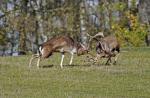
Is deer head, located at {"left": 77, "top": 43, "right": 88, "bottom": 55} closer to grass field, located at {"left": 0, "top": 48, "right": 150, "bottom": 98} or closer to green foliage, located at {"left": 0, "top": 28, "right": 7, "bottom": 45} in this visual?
grass field, located at {"left": 0, "top": 48, "right": 150, "bottom": 98}

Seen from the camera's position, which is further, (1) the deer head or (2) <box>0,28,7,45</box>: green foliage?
(2) <box>0,28,7,45</box>: green foliage

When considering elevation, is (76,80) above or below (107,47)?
below

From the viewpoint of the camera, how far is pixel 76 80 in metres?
20.5

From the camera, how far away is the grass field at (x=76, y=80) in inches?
689

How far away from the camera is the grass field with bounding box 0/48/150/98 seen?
57.4ft

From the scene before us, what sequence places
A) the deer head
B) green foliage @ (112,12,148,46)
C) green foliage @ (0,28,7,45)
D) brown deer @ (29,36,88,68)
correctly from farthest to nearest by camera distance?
green foliage @ (0,28,7,45), green foliage @ (112,12,148,46), the deer head, brown deer @ (29,36,88,68)

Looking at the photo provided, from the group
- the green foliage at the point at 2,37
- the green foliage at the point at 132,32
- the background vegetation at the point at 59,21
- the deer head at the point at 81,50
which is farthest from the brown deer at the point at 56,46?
the green foliage at the point at 2,37

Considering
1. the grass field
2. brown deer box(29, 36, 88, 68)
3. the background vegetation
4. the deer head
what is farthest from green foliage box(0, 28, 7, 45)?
brown deer box(29, 36, 88, 68)

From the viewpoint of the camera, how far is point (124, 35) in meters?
56.2

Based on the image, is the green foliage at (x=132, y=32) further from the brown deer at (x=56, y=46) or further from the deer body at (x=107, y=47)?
the brown deer at (x=56, y=46)

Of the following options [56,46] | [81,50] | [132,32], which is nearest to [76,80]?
[56,46]

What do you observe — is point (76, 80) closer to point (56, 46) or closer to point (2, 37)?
point (56, 46)

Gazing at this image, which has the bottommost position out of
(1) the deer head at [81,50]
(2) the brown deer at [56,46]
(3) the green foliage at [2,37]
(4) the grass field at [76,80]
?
(3) the green foliage at [2,37]

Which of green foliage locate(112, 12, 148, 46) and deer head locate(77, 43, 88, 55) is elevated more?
deer head locate(77, 43, 88, 55)
